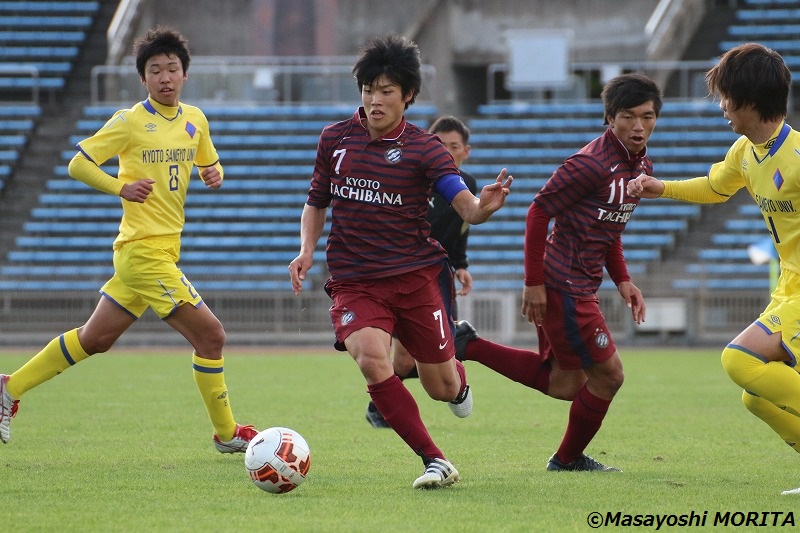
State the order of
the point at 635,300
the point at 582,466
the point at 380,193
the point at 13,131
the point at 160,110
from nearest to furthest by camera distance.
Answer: the point at 380,193, the point at 582,466, the point at 635,300, the point at 160,110, the point at 13,131

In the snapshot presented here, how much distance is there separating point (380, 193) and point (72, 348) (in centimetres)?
253

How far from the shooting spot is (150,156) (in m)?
7.53

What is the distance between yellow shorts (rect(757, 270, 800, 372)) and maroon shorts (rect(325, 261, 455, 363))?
1.68m

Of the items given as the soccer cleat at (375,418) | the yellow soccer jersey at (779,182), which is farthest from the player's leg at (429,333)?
the soccer cleat at (375,418)

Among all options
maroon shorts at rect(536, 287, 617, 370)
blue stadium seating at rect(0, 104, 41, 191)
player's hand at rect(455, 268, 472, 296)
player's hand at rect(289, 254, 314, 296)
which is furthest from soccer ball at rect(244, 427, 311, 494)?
blue stadium seating at rect(0, 104, 41, 191)

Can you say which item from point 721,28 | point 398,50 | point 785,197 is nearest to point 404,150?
point 398,50

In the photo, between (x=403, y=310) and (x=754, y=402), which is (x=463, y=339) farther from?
(x=754, y=402)

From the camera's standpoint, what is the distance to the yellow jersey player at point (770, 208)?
5828 millimetres

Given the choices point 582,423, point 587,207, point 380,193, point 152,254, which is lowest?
point 582,423

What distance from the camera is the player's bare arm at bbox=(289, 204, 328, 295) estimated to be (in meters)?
6.24

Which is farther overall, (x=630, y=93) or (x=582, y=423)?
(x=582, y=423)

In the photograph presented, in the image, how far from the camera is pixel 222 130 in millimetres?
25188

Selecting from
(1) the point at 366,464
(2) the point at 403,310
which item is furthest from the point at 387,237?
(1) the point at 366,464

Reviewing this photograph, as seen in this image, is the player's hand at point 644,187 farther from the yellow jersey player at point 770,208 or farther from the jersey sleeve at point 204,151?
the jersey sleeve at point 204,151
